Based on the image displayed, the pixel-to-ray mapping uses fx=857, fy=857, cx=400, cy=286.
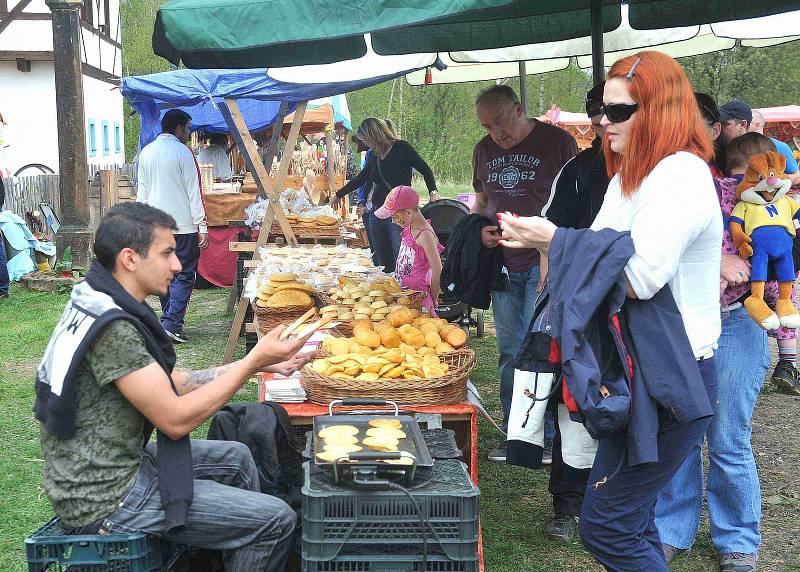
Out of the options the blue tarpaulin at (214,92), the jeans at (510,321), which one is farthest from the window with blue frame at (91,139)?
the jeans at (510,321)

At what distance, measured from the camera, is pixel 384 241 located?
9805 millimetres

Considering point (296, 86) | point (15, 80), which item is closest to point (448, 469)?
point (296, 86)

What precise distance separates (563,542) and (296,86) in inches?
223

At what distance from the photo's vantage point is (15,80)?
76.5 ft

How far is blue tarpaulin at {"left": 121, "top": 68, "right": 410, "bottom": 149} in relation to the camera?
8.40 m

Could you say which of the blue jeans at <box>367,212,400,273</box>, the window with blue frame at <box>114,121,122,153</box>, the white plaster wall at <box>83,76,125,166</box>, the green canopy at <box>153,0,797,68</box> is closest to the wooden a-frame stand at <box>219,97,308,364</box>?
the green canopy at <box>153,0,797,68</box>

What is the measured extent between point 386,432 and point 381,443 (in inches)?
5.9

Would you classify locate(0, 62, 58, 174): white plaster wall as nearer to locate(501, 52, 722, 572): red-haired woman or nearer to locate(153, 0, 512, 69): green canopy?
locate(153, 0, 512, 69): green canopy

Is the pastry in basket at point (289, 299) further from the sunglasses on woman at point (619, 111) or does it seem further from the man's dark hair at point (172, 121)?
the man's dark hair at point (172, 121)

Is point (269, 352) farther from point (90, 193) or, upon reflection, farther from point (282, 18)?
point (90, 193)

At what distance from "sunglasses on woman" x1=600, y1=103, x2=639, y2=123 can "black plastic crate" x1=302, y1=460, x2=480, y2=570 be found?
1.21 metres

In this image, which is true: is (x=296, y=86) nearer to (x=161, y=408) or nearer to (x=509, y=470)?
(x=509, y=470)

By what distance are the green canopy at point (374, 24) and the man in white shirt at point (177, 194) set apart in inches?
124

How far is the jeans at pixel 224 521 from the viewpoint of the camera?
2.70 m
